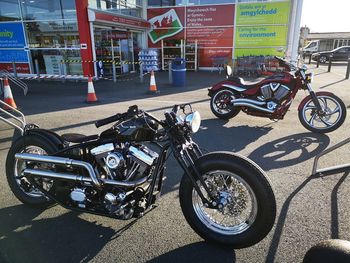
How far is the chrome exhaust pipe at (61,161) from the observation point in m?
2.68

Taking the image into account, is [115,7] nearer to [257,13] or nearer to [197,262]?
[257,13]

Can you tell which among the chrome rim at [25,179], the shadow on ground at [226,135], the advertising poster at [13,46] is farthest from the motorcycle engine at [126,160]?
the advertising poster at [13,46]

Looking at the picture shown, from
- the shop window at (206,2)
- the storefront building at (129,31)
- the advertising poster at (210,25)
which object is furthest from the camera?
the advertising poster at (210,25)

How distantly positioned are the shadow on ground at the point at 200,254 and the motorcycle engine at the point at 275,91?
4339mm

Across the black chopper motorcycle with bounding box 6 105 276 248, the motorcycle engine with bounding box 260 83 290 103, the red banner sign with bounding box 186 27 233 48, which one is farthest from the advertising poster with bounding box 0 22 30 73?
the black chopper motorcycle with bounding box 6 105 276 248

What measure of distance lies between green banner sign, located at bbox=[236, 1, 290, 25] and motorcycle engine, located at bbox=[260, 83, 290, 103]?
476 inches

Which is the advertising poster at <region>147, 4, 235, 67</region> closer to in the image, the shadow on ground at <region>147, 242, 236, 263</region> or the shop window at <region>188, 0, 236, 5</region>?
the shop window at <region>188, 0, 236, 5</region>

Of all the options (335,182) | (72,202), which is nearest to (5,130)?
(72,202)

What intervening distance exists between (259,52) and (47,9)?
11963mm

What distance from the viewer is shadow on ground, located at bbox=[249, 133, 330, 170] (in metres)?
4.43

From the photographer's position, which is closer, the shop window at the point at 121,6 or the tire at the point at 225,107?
the tire at the point at 225,107

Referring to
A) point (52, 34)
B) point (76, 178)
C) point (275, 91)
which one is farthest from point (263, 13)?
point (76, 178)

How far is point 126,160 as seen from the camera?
2652 millimetres

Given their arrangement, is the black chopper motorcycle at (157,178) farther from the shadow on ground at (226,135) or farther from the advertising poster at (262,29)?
the advertising poster at (262,29)
